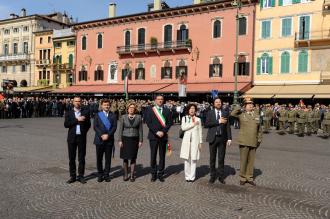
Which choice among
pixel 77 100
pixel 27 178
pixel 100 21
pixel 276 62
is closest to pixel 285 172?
pixel 77 100

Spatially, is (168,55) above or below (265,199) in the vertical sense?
above

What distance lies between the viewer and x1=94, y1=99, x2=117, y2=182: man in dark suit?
8000 mm

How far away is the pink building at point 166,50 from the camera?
33.9 meters

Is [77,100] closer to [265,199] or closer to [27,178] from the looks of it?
[27,178]

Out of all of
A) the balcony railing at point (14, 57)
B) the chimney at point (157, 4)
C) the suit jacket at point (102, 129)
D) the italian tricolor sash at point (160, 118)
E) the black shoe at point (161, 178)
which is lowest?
the black shoe at point (161, 178)

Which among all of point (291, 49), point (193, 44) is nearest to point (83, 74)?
point (193, 44)

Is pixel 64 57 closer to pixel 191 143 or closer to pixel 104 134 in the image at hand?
pixel 104 134

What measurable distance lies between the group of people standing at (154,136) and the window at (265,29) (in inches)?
1012

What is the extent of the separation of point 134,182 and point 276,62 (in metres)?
26.4

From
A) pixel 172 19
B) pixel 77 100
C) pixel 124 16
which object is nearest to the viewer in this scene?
pixel 77 100

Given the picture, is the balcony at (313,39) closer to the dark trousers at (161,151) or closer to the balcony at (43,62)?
the dark trousers at (161,151)

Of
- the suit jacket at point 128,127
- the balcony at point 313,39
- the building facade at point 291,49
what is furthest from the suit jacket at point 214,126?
the balcony at point 313,39

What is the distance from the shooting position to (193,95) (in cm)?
3488

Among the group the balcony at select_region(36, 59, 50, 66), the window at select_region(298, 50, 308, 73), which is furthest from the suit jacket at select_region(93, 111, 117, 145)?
the balcony at select_region(36, 59, 50, 66)
